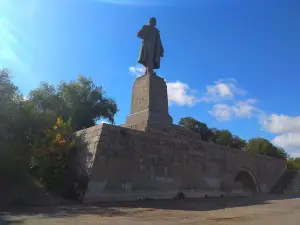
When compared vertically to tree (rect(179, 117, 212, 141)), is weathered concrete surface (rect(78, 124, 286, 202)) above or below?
below

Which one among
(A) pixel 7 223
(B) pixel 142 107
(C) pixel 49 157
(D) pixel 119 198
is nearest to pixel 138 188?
(D) pixel 119 198

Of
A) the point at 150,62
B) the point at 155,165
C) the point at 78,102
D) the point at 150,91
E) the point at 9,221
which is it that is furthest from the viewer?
the point at 78,102

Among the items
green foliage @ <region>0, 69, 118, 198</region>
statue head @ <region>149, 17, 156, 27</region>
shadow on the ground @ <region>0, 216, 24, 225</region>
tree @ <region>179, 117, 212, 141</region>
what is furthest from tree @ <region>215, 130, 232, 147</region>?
shadow on the ground @ <region>0, 216, 24, 225</region>

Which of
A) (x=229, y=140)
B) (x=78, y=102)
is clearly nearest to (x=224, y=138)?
(x=229, y=140)

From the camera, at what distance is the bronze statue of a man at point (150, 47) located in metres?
15.2

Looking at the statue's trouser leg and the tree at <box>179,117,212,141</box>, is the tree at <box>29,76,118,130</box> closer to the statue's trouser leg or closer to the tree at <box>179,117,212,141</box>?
the statue's trouser leg

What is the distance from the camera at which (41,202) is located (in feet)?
27.6

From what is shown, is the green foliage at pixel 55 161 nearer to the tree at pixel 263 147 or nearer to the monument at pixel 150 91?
the monument at pixel 150 91

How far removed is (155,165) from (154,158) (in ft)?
0.94

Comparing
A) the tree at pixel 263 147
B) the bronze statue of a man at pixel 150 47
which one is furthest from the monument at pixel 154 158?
the tree at pixel 263 147

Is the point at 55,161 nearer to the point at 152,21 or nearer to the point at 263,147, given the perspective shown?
the point at 152,21

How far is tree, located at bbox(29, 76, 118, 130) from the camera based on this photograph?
22.4m

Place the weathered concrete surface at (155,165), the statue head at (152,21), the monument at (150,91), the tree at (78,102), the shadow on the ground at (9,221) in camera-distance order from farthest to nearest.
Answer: the tree at (78,102) < the statue head at (152,21) < the monument at (150,91) < the weathered concrete surface at (155,165) < the shadow on the ground at (9,221)

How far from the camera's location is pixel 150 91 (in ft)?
45.8
